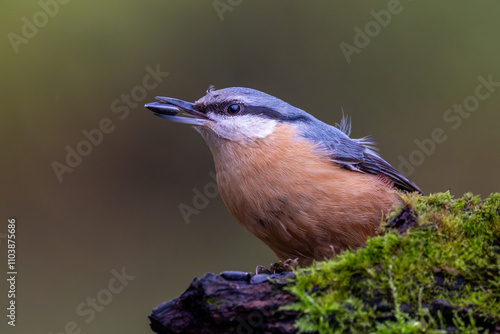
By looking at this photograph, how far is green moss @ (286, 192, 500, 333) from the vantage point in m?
1.87

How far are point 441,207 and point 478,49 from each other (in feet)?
16.9

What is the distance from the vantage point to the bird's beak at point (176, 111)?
3807 millimetres

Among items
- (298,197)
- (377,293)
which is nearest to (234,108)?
(298,197)

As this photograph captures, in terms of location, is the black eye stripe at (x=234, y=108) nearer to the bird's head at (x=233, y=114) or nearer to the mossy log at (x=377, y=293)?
the bird's head at (x=233, y=114)

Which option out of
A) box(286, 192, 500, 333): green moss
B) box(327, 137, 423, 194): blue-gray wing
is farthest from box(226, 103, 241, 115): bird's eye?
box(286, 192, 500, 333): green moss

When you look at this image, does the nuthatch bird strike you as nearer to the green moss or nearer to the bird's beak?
the bird's beak

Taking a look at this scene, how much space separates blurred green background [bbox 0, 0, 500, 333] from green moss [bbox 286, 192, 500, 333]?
4.61m

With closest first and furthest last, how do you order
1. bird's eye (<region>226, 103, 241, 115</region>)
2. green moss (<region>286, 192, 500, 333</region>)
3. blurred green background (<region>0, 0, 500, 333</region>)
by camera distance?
green moss (<region>286, 192, 500, 333</region>), bird's eye (<region>226, 103, 241, 115</region>), blurred green background (<region>0, 0, 500, 333</region>)

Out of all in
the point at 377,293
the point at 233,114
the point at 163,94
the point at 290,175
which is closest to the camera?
the point at 377,293

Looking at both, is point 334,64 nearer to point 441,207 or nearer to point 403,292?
point 441,207

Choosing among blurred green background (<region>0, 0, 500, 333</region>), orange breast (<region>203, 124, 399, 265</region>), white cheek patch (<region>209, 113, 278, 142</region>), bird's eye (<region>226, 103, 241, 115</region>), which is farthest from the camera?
blurred green background (<region>0, 0, 500, 333</region>)

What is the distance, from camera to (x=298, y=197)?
3332 millimetres

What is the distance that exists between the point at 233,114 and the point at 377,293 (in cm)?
221

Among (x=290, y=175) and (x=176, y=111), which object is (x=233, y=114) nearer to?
(x=176, y=111)
